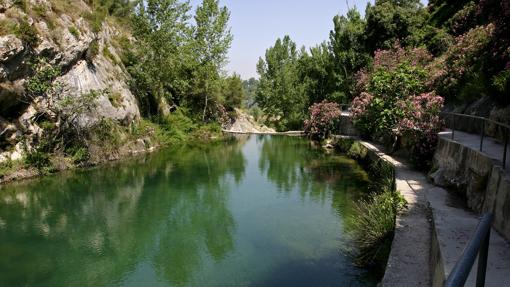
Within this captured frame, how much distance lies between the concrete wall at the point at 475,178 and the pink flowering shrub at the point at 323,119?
19.8m

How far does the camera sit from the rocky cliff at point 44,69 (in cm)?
1792

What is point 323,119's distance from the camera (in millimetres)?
→ 34344

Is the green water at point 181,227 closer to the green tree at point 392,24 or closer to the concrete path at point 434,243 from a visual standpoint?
the concrete path at point 434,243

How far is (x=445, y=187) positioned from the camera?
11555 millimetres

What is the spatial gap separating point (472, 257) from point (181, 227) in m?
11.6

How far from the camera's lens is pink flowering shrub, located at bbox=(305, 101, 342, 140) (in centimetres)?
3369

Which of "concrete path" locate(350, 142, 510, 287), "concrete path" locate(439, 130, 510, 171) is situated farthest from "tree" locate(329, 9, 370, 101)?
"concrete path" locate(350, 142, 510, 287)

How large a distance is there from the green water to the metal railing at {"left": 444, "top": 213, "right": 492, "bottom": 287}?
6877mm

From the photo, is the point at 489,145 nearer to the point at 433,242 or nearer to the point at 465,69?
the point at 433,242

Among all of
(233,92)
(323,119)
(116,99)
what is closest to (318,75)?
(233,92)

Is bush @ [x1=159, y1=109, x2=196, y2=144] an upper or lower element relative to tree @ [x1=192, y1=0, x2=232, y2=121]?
lower

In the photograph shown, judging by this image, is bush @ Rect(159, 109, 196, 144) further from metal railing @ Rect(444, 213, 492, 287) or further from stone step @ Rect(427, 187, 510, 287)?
metal railing @ Rect(444, 213, 492, 287)

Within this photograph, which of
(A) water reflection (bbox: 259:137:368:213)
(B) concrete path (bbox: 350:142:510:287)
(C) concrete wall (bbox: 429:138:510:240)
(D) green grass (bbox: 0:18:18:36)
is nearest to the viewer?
(B) concrete path (bbox: 350:142:510:287)

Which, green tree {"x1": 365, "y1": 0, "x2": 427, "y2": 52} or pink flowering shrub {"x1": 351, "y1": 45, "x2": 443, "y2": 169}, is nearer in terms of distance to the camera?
pink flowering shrub {"x1": 351, "y1": 45, "x2": 443, "y2": 169}
